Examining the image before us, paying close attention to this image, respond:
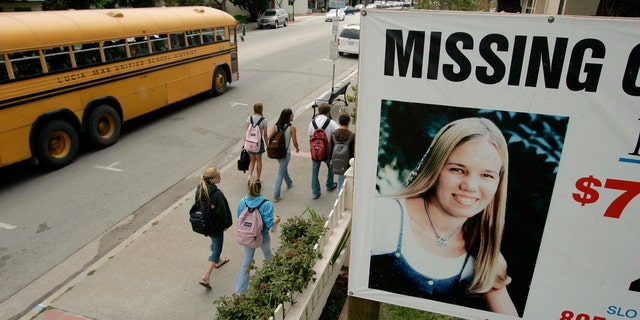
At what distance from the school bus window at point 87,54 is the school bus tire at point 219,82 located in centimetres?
494

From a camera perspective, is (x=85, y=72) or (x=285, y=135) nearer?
(x=285, y=135)

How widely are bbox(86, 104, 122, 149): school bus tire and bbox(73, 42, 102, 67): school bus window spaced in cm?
100

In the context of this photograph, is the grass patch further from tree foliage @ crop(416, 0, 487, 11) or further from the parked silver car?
the parked silver car

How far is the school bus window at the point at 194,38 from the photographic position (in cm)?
1267

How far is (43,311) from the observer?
5344mm

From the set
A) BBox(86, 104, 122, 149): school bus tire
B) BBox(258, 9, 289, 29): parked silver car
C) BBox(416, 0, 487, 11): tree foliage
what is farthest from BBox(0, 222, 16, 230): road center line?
BBox(258, 9, 289, 29): parked silver car

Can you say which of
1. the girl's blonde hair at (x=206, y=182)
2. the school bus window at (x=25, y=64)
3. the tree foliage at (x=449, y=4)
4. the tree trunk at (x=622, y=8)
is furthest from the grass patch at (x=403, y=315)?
the tree foliage at (x=449, y=4)

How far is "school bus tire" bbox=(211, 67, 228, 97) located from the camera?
14594mm

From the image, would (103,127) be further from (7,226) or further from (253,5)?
(253,5)

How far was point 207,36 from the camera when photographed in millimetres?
13594

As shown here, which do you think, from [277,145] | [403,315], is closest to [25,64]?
[277,145]

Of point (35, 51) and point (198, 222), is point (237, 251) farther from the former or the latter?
point (35, 51)

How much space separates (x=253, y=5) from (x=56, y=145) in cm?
3500

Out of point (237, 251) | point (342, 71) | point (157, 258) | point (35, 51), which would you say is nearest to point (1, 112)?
point (35, 51)
